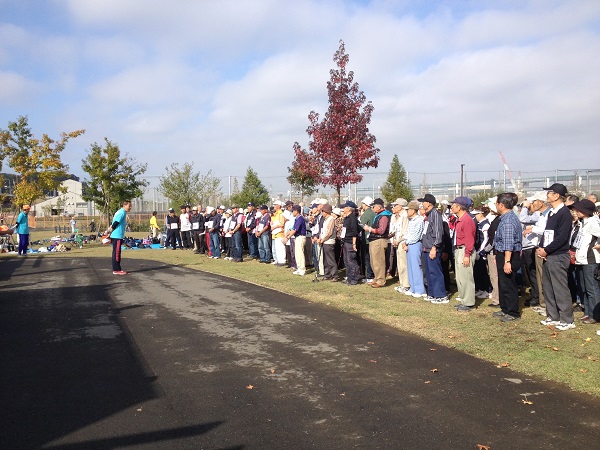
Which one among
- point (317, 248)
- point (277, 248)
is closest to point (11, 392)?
point (317, 248)

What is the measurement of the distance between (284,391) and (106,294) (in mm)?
7825

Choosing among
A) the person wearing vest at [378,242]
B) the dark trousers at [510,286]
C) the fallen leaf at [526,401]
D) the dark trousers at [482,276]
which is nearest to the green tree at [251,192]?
the person wearing vest at [378,242]

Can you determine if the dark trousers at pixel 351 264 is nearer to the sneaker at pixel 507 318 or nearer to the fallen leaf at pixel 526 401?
the sneaker at pixel 507 318

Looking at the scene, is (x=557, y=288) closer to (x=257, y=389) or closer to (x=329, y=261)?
(x=257, y=389)

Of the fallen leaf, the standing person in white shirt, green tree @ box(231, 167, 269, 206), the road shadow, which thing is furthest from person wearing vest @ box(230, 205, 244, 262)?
green tree @ box(231, 167, 269, 206)

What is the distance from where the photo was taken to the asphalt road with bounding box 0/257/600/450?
4.61 m

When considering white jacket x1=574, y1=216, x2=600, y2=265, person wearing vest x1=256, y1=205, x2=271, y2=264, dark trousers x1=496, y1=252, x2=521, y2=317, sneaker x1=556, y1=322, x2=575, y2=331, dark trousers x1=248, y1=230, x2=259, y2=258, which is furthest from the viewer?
dark trousers x1=248, y1=230, x2=259, y2=258

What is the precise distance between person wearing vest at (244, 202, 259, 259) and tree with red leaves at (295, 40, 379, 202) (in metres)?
3.18

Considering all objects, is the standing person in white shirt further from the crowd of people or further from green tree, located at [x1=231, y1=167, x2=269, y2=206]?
green tree, located at [x1=231, y1=167, x2=269, y2=206]

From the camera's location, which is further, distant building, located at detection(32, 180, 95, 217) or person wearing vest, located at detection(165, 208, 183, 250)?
distant building, located at detection(32, 180, 95, 217)

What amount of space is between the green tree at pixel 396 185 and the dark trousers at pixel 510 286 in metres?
23.1

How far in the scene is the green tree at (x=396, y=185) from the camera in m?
32.2

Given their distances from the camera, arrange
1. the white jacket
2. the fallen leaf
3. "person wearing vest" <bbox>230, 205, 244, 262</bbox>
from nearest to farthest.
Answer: the fallen leaf → the white jacket → "person wearing vest" <bbox>230, 205, 244, 262</bbox>

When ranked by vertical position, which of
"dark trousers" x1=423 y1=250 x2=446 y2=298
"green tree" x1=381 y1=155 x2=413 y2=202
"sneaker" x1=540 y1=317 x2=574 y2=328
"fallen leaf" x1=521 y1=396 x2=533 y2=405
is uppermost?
"green tree" x1=381 y1=155 x2=413 y2=202
